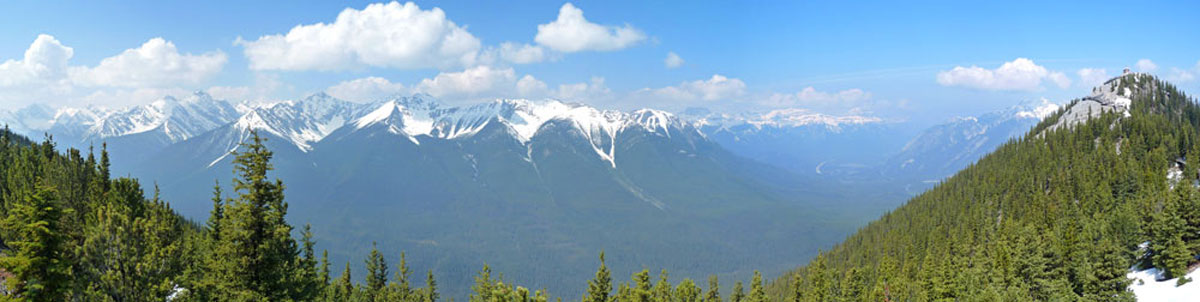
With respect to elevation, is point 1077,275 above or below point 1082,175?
below

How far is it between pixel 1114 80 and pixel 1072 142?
76069mm

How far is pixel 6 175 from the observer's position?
88.8m

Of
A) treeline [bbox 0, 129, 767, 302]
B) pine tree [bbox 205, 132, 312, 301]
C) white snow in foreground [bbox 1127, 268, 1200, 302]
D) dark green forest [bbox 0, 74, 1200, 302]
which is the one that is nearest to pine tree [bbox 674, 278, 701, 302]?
dark green forest [bbox 0, 74, 1200, 302]

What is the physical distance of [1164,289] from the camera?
58.3 meters

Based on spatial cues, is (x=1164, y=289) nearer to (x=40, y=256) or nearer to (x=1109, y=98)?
(x=40, y=256)

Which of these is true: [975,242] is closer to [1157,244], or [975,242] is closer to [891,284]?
[891,284]

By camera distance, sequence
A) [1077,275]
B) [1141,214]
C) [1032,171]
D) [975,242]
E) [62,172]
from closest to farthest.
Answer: [1077,275]
[62,172]
[1141,214]
[975,242]
[1032,171]

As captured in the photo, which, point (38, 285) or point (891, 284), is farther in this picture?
point (891, 284)

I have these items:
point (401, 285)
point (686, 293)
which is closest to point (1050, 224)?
point (686, 293)

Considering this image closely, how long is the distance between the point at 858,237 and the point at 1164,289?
4432 inches

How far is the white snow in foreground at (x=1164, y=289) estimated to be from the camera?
175ft

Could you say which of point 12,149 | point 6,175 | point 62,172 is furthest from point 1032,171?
point 12,149

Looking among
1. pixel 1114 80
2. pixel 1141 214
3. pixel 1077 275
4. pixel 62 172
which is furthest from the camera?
pixel 1114 80

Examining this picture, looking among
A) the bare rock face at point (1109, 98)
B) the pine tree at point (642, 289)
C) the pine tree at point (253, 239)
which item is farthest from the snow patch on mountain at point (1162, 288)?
the bare rock face at point (1109, 98)
